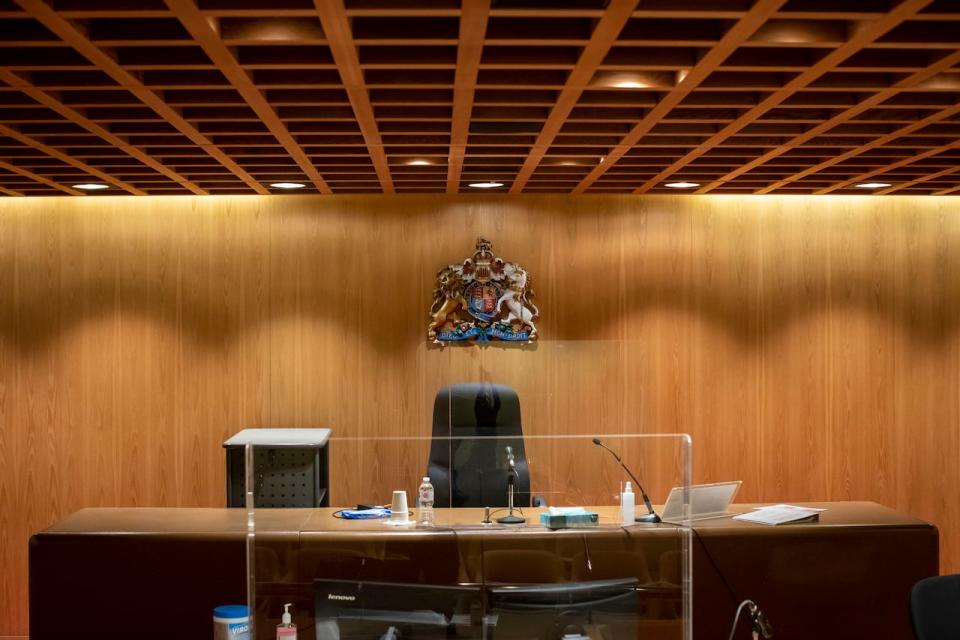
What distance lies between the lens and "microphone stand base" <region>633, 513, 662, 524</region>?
281 cm

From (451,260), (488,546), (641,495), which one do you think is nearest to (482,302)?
(451,260)

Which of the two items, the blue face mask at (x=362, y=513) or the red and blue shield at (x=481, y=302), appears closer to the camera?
the blue face mask at (x=362, y=513)

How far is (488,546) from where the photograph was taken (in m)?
2.60

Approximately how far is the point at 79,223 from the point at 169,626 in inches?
119

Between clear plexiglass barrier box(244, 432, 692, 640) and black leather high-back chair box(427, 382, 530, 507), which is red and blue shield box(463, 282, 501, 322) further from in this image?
clear plexiglass barrier box(244, 432, 692, 640)

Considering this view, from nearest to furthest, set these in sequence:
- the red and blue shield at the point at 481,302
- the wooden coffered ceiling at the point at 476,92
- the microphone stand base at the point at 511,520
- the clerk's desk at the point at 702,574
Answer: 1. the wooden coffered ceiling at the point at 476,92
2. the microphone stand base at the point at 511,520
3. the clerk's desk at the point at 702,574
4. the red and blue shield at the point at 481,302

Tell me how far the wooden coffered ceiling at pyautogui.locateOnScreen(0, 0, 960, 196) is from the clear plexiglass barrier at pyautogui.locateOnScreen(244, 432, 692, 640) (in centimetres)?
122

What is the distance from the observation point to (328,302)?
595 centimetres

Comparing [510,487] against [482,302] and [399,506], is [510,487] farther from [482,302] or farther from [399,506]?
[482,302]

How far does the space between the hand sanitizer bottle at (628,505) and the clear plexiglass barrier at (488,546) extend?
21mm

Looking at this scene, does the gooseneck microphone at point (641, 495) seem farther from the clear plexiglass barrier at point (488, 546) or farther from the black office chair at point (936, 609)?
the black office chair at point (936, 609)

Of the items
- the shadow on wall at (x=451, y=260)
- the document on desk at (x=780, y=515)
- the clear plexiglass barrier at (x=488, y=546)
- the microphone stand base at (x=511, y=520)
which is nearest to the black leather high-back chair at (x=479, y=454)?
the clear plexiglass barrier at (x=488, y=546)

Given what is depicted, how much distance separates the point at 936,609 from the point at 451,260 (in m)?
3.74

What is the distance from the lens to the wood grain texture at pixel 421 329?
5.89 meters
